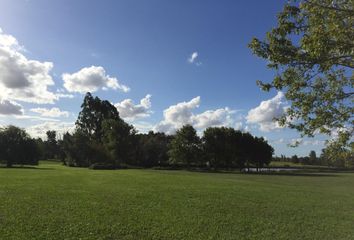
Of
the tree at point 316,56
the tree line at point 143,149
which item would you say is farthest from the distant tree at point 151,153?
the tree at point 316,56

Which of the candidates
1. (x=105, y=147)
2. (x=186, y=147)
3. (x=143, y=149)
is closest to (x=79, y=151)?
(x=105, y=147)

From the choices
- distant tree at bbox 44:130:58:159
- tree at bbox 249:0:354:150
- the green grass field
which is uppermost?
Answer: distant tree at bbox 44:130:58:159

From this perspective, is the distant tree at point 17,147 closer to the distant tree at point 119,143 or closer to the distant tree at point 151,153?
the distant tree at point 119,143

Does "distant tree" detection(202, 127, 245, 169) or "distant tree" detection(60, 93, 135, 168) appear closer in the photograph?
"distant tree" detection(60, 93, 135, 168)

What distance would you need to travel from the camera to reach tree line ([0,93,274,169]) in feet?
261

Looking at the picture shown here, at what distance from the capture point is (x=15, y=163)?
8131 cm

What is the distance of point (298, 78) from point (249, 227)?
671 centimetres

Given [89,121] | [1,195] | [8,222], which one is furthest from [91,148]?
[8,222]

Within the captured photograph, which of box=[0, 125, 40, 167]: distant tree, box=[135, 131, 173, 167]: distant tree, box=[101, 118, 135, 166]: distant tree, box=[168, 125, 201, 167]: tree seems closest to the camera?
box=[0, 125, 40, 167]: distant tree

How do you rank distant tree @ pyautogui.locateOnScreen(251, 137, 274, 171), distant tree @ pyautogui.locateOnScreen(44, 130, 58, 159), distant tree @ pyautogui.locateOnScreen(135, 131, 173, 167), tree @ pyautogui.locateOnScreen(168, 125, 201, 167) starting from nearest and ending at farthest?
tree @ pyautogui.locateOnScreen(168, 125, 201, 167)
distant tree @ pyautogui.locateOnScreen(135, 131, 173, 167)
distant tree @ pyautogui.locateOnScreen(251, 137, 274, 171)
distant tree @ pyautogui.locateOnScreen(44, 130, 58, 159)

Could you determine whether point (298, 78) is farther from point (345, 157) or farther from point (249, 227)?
point (249, 227)

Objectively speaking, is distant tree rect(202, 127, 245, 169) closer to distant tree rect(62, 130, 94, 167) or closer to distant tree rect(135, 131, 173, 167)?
distant tree rect(135, 131, 173, 167)

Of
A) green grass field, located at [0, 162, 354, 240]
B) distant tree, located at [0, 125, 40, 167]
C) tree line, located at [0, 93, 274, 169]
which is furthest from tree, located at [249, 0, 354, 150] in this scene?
distant tree, located at [0, 125, 40, 167]

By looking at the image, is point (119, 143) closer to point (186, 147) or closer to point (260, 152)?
point (186, 147)
